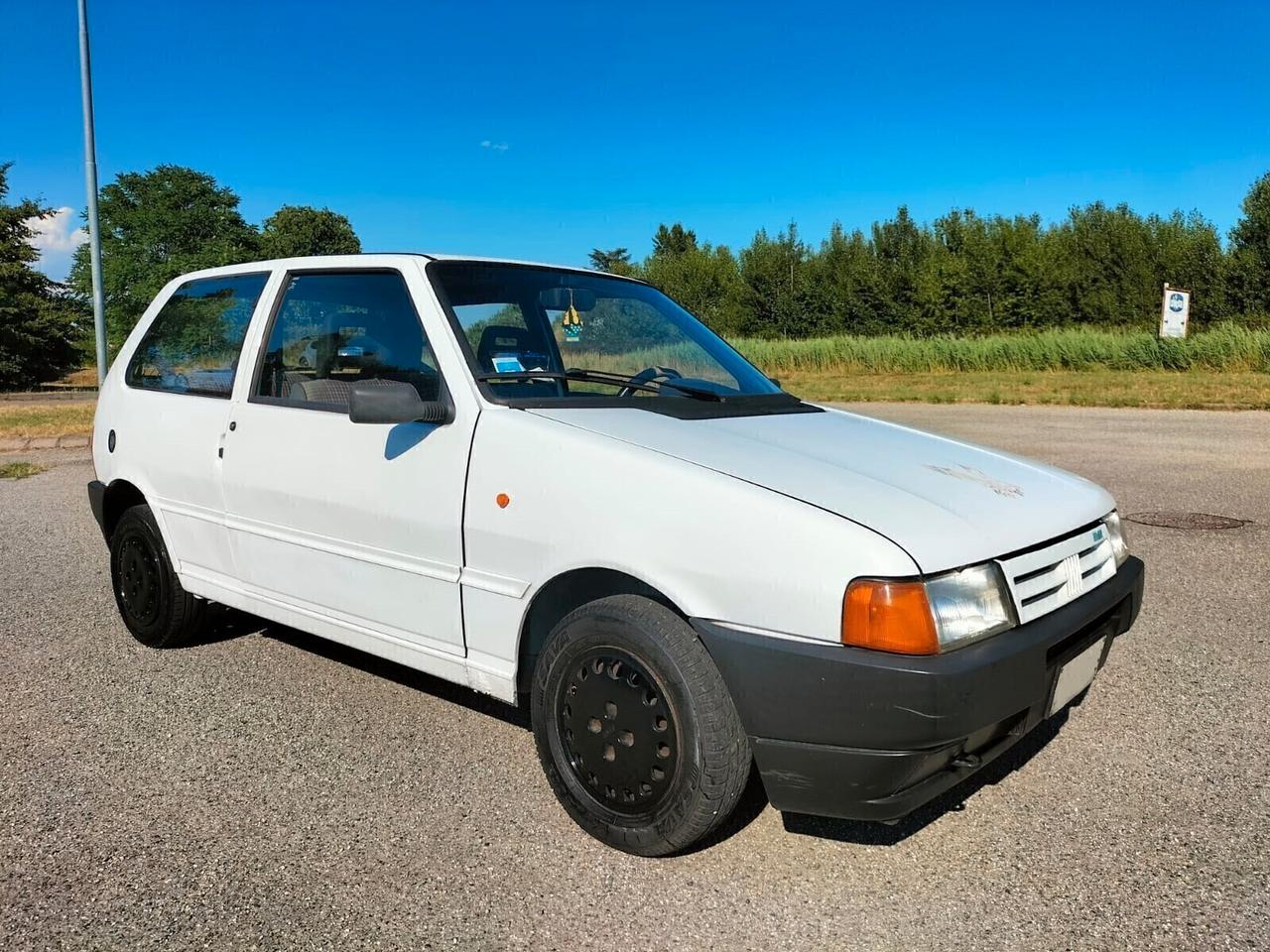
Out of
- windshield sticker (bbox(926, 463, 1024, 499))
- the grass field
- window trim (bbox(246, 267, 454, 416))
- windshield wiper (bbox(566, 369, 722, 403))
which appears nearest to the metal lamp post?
the grass field

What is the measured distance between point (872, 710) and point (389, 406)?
164 centimetres

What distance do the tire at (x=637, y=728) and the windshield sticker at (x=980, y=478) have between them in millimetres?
955

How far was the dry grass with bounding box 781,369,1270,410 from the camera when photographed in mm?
17578

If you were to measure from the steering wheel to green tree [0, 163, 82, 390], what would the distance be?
27183mm

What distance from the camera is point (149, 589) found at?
14.1 feet

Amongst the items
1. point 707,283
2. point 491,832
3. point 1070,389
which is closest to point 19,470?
point 491,832

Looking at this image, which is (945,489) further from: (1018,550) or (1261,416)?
(1261,416)

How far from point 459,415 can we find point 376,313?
29.7 inches

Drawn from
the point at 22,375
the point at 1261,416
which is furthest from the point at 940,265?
the point at 22,375

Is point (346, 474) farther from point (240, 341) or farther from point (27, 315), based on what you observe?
point (27, 315)

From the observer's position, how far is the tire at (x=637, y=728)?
2348 millimetres

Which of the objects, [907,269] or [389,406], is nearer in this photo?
[389,406]

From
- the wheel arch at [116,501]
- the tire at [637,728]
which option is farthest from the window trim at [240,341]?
the tire at [637,728]

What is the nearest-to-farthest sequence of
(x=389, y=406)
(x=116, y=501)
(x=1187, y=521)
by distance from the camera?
(x=389, y=406) → (x=116, y=501) → (x=1187, y=521)
